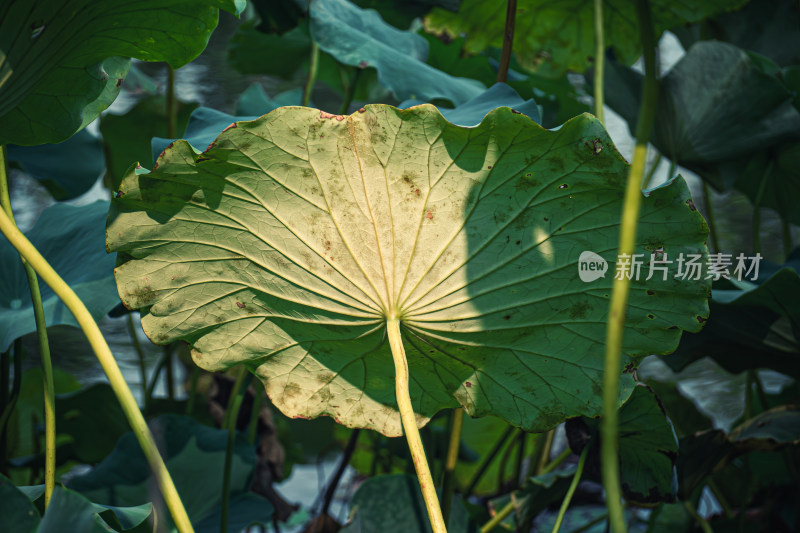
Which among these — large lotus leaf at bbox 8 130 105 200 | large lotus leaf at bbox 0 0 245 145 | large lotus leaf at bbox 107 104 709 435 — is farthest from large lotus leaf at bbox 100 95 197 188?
large lotus leaf at bbox 107 104 709 435

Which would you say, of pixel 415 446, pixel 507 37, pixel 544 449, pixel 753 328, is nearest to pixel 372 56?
pixel 507 37

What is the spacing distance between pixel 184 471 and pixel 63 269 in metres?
0.32

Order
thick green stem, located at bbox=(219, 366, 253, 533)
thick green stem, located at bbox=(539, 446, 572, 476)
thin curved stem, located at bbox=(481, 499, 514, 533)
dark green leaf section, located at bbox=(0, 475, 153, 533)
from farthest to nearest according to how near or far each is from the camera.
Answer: thick green stem, located at bbox=(539, 446, 572, 476), thin curved stem, located at bbox=(481, 499, 514, 533), thick green stem, located at bbox=(219, 366, 253, 533), dark green leaf section, located at bbox=(0, 475, 153, 533)

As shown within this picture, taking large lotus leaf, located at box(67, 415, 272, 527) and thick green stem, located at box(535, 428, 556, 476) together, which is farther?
thick green stem, located at box(535, 428, 556, 476)

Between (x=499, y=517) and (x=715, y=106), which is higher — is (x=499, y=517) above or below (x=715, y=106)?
below

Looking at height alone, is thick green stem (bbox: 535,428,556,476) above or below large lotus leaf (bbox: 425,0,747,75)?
below

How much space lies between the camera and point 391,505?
2.46 ft

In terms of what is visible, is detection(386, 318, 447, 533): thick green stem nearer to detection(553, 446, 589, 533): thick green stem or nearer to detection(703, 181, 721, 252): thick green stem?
detection(553, 446, 589, 533): thick green stem

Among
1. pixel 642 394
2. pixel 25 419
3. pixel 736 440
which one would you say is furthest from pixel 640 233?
pixel 25 419

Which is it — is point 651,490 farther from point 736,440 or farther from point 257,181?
point 257,181

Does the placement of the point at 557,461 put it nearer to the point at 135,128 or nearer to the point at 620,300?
the point at 620,300

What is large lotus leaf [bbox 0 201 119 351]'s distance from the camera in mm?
593

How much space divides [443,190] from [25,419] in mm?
1568

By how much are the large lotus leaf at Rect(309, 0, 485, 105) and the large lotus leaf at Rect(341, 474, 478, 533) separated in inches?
19.1
